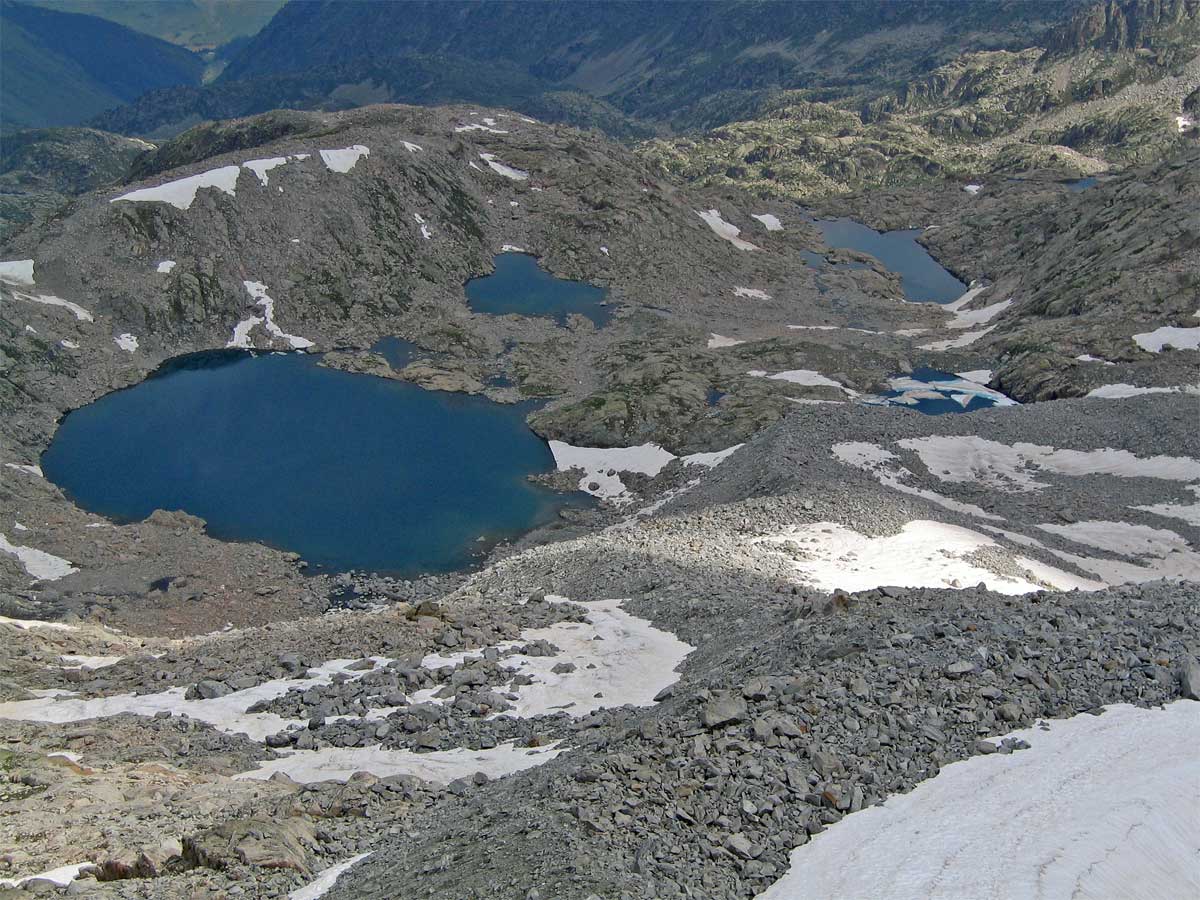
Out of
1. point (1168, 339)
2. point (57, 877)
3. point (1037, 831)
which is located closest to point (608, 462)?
point (1168, 339)

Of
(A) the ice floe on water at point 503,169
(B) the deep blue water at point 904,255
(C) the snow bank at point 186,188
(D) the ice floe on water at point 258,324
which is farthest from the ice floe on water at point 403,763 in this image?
(A) the ice floe on water at point 503,169

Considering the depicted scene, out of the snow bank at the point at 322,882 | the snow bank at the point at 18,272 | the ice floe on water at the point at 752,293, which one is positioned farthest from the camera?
the ice floe on water at the point at 752,293

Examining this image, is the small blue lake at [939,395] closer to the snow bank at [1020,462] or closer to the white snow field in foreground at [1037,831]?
the snow bank at [1020,462]

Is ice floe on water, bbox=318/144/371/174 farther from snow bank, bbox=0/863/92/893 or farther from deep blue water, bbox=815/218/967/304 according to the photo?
snow bank, bbox=0/863/92/893

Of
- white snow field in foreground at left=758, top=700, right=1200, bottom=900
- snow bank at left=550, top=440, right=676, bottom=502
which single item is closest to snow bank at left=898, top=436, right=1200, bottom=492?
snow bank at left=550, top=440, right=676, bottom=502

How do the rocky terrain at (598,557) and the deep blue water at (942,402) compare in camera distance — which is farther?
the deep blue water at (942,402)

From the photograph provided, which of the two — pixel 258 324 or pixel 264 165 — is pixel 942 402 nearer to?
pixel 258 324

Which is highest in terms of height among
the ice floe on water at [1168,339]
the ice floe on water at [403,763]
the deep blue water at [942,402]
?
the ice floe on water at [1168,339]
